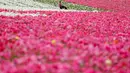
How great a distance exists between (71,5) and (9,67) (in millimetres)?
32380

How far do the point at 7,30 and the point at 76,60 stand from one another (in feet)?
16.0

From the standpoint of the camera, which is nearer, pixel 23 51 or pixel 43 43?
pixel 23 51

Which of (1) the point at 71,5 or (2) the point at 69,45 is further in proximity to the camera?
(1) the point at 71,5

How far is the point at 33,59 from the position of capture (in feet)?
20.8

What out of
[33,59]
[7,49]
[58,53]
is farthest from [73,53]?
[7,49]

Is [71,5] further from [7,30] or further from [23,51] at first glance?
[23,51]

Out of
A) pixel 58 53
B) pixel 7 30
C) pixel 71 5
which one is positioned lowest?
pixel 71 5

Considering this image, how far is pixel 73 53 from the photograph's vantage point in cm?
708

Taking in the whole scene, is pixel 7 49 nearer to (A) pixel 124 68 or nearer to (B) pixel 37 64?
(B) pixel 37 64

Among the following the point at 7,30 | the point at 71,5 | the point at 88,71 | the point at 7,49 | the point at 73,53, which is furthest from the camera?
the point at 71,5

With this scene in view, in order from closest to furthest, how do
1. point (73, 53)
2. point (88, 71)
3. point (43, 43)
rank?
1. point (88, 71)
2. point (73, 53)
3. point (43, 43)

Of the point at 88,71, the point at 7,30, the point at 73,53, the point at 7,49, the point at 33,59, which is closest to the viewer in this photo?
the point at 88,71

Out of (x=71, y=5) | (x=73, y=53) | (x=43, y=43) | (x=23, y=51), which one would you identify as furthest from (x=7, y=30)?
(x=71, y=5)

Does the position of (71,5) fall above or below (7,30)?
below
